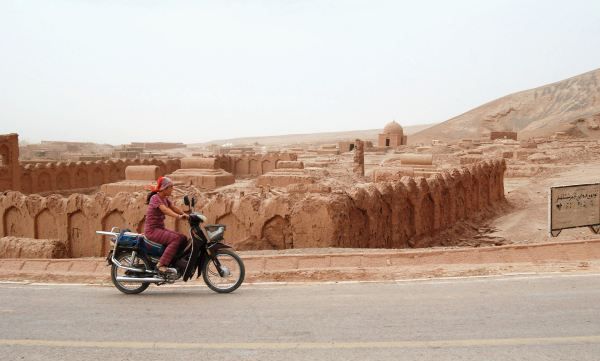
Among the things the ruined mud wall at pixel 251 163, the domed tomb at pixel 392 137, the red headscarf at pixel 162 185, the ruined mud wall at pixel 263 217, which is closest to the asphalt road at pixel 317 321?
the red headscarf at pixel 162 185

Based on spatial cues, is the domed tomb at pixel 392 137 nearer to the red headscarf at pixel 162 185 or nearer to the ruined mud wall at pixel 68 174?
the ruined mud wall at pixel 68 174

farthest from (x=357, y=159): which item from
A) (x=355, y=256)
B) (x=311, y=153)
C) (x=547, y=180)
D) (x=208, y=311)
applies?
(x=208, y=311)

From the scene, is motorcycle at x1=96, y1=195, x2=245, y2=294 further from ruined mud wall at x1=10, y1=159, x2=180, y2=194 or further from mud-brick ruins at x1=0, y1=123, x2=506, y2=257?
ruined mud wall at x1=10, y1=159, x2=180, y2=194

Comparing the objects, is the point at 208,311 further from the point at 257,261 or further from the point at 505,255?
the point at 505,255

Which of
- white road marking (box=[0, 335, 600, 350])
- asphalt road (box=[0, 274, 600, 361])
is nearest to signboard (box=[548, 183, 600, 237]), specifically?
asphalt road (box=[0, 274, 600, 361])

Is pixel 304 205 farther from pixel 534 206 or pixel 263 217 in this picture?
pixel 534 206

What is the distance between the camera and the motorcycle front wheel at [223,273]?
20.9 feet

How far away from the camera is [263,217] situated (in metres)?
9.80

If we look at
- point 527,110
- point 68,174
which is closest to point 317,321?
point 68,174

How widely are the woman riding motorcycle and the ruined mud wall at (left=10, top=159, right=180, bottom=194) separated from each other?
20589 mm

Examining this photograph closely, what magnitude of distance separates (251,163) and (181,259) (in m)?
34.9

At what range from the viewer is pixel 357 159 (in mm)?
30781

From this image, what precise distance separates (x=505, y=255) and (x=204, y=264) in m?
4.61

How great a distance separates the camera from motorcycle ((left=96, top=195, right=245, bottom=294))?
248 inches
